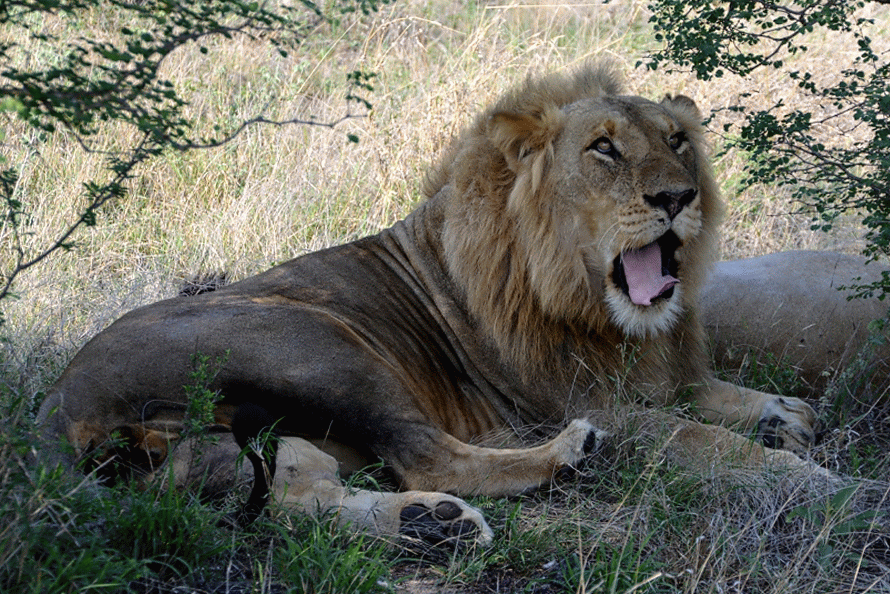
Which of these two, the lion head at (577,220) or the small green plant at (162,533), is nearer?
the small green plant at (162,533)

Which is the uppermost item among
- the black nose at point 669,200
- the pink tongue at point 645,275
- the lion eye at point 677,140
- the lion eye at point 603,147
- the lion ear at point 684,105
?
the lion ear at point 684,105

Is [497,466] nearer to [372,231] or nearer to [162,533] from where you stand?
[162,533]

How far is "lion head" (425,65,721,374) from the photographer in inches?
138

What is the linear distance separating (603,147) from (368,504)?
155cm

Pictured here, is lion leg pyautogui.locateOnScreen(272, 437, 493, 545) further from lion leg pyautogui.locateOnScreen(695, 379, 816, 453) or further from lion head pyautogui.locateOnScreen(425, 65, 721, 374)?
lion leg pyautogui.locateOnScreen(695, 379, 816, 453)

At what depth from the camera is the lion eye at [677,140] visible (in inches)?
145

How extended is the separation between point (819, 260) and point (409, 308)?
85.8 inches

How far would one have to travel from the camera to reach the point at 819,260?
4.79 metres

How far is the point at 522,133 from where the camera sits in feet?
12.1

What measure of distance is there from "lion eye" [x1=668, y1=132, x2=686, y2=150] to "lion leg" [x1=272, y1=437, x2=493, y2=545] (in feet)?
5.36


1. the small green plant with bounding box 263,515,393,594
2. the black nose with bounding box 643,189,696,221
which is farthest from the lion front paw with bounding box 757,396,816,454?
the small green plant with bounding box 263,515,393,594

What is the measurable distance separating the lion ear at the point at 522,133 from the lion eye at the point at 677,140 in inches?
16.5

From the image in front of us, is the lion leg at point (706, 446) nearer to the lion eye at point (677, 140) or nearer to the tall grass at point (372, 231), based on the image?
the tall grass at point (372, 231)

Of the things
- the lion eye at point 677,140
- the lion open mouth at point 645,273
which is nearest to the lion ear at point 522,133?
the lion eye at point 677,140
